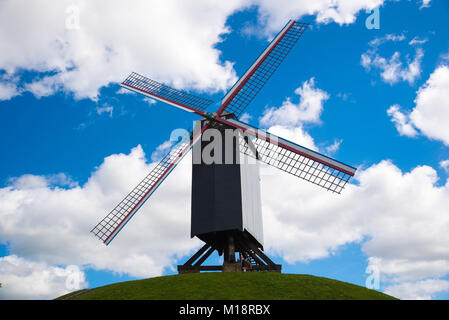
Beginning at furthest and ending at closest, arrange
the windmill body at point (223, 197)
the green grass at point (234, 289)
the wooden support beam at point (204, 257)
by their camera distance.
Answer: the wooden support beam at point (204, 257)
the windmill body at point (223, 197)
the green grass at point (234, 289)

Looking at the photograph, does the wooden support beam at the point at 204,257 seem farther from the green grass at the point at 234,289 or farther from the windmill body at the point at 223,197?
the green grass at the point at 234,289

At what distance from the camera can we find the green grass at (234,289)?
54.7 ft

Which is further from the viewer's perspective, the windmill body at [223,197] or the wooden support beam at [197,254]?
the wooden support beam at [197,254]

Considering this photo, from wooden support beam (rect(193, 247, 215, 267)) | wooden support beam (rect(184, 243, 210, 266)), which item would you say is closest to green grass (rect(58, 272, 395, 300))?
wooden support beam (rect(184, 243, 210, 266))

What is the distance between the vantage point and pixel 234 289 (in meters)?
17.2

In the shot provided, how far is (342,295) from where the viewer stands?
17.2 metres

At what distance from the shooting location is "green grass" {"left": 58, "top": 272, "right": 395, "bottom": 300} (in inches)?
Result: 657

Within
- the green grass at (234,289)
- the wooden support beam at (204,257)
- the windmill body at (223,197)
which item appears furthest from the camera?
the wooden support beam at (204,257)

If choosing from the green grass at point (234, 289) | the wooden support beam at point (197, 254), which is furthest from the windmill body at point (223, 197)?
the green grass at point (234, 289)

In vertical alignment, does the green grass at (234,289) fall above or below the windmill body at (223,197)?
below

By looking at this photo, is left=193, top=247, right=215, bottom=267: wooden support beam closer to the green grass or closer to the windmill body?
the windmill body
